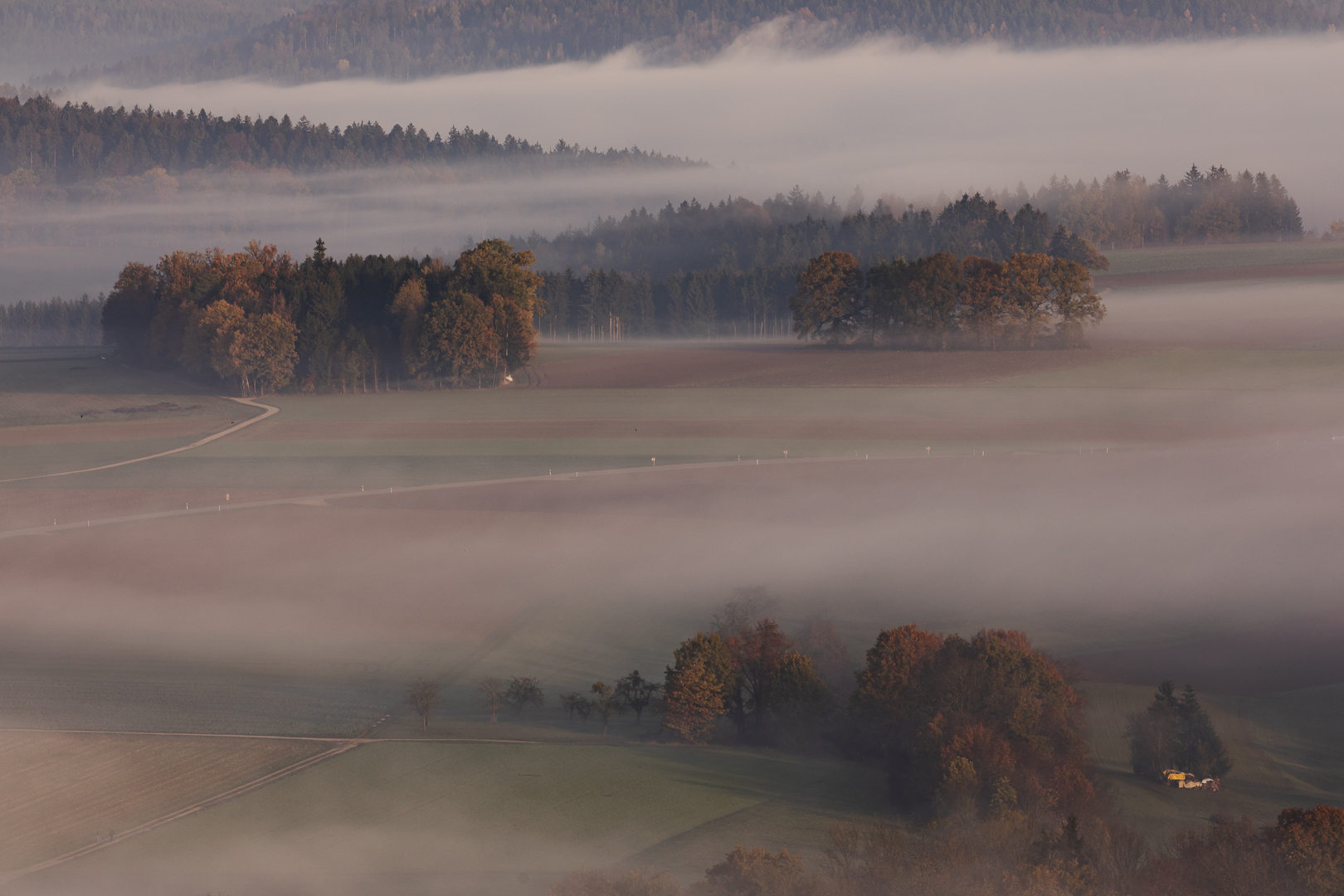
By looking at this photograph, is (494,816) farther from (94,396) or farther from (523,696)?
(94,396)

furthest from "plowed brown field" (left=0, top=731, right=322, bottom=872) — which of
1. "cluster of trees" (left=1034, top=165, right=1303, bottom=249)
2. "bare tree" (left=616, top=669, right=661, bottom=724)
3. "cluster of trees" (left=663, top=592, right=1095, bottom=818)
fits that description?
"cluster of trees" (left=1034, top=165, right=1303, bottom=249)

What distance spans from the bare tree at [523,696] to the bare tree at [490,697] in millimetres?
341

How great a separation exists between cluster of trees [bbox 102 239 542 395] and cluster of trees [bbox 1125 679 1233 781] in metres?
81.7

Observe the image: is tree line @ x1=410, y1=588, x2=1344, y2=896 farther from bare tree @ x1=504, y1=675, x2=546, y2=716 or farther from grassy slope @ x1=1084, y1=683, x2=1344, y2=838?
grassy slope @ x1=1084, y1=683, x2=1344, y2=838

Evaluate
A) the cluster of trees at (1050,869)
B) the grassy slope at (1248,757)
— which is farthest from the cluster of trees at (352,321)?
the cluster of trees at (1050,869)

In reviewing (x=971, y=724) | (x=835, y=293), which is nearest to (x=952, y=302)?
(x=835, y=293)

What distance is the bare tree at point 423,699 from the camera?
42406mm

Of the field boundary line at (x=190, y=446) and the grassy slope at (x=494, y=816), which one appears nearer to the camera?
the grassy slope at (x=494, y=816)

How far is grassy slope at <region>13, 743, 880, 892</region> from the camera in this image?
32.8 meters

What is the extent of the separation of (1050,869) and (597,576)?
32.8 metres

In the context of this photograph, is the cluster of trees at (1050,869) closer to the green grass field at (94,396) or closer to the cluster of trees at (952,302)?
the green grass field at (94,396)

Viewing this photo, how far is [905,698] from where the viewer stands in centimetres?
4084

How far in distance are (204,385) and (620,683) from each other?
85.2 meters

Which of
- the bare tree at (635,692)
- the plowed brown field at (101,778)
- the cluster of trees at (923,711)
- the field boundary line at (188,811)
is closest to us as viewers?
the field boundary line at (188,811)
